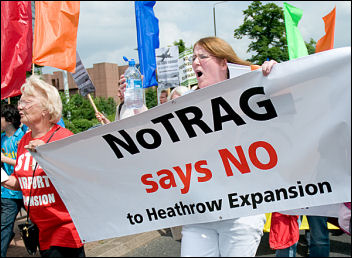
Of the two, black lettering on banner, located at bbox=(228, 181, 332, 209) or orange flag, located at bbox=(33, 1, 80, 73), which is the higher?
orange flag, located at bbox=(33, 1, 80, 73)

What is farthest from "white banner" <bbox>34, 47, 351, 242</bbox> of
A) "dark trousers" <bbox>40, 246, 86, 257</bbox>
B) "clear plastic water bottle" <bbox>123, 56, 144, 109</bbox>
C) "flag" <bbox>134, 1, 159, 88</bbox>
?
"flag" <bbox>134, 1, 159, 88</bbox>

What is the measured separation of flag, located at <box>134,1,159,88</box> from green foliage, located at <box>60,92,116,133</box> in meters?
1.61

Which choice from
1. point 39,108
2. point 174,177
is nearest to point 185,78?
point 39,108

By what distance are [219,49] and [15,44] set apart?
4.05m

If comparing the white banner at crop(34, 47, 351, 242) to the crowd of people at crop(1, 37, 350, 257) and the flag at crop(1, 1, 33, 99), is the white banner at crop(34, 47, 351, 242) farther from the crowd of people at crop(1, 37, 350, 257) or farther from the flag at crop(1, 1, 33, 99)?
the flag at crop(1, 1, 33, 99)

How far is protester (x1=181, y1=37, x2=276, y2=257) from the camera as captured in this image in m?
2.35

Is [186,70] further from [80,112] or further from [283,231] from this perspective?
[80,112]

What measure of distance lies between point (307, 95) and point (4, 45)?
4717 mm

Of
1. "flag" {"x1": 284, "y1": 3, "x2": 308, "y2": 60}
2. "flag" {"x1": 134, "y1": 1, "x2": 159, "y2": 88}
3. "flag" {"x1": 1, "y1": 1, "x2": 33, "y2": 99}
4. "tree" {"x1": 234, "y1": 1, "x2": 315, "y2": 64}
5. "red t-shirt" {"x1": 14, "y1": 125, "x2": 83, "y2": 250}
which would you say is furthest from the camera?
"tree" {"x1": 234, "y1": 1, "x2": 315, "y2": 64}

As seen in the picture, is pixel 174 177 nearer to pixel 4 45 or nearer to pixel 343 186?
pixel 343 186

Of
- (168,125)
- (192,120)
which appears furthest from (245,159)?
(168,125)

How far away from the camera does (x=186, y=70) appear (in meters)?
5.75

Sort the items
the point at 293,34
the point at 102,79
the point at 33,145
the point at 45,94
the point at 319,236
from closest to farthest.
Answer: the point at 33,145, the point at 45,94, the point at 319,236, the point at 293,34, the point at 102,79

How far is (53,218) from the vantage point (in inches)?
116
